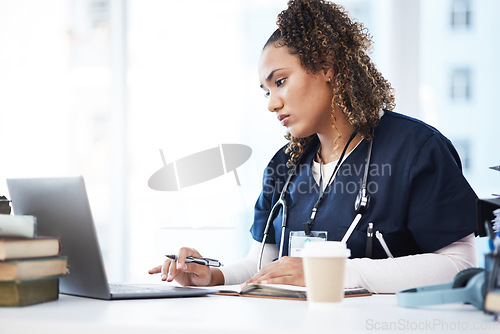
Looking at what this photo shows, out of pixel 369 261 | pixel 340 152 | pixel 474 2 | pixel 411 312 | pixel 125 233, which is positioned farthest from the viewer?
pixel 125 233

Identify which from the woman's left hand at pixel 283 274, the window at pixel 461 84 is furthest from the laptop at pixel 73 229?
the window at pixel 461 84

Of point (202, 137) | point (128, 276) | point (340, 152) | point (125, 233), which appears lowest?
point (128, 276)

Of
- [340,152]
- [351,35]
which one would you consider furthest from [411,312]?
[351,35]

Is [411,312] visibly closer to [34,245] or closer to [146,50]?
[34,245]

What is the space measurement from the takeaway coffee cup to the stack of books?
45cm

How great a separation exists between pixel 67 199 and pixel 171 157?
226cm

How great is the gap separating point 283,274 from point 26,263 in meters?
0.53

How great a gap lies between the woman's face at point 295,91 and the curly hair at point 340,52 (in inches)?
1.0

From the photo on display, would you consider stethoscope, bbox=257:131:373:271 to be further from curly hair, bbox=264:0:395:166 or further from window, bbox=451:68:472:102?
window, bbox=451:68:472:102

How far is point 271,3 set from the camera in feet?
10.7

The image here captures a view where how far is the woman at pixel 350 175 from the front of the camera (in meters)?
1.47

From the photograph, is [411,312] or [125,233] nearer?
[411,312]

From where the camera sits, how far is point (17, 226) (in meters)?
1.01

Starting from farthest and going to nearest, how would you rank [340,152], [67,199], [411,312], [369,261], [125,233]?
[125,233]
[340,152]
[369,261]
[67,199]
[411,312]
